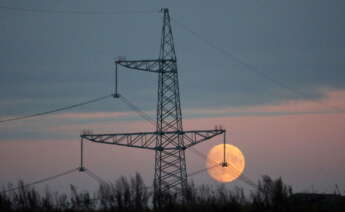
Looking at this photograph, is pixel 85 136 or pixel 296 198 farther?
pixel 85 136

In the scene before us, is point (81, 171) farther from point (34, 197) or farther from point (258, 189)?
point (258, 189)

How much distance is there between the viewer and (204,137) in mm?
62688

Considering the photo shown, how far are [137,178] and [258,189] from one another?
9774 millimetres

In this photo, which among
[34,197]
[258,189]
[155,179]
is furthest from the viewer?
[155,179]

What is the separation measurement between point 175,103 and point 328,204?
57.1 feet

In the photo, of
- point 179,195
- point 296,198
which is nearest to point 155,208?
point 179,195

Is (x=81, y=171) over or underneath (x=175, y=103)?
underneath

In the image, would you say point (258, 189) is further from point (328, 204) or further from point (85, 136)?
point (85, 136)

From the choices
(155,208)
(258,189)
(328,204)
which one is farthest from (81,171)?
(328,204)

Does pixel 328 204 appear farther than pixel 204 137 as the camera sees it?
No

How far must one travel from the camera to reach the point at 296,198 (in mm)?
54531

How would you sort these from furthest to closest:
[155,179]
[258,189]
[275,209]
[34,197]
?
[155,179]
[34,197]
[258,189]
[275,209]

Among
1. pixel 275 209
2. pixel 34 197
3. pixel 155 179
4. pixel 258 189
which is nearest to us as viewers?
pixel 275 209

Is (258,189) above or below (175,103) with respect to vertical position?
below
